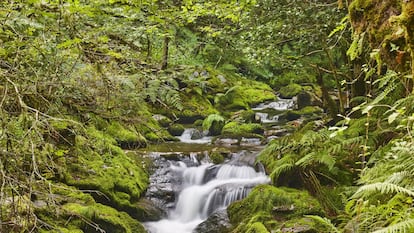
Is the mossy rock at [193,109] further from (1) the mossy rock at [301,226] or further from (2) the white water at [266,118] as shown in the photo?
Result: (1) the mossy rock at [301,226]

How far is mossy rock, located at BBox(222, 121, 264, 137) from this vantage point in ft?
33.3

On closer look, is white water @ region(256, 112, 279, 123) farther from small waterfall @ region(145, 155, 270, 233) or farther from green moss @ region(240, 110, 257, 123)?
small waterfall @ region(145, 155, 270, 233)

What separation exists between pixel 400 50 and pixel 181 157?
5.78 m

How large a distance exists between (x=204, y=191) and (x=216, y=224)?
111 cm

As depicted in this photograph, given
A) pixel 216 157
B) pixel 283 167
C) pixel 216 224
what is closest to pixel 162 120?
pixel 216 157

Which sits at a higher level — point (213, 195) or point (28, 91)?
point (28, 91)

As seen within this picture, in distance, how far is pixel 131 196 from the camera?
6.41m

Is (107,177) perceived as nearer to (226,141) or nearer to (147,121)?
(147,121)

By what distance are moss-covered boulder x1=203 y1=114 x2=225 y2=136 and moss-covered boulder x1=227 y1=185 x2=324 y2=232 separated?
429cm

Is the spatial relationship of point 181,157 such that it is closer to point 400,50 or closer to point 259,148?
point 259,148

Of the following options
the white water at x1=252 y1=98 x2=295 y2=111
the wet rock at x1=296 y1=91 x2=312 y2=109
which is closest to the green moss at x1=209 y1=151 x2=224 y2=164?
the white water at x1=252 y1=98 x2=295 y2=111

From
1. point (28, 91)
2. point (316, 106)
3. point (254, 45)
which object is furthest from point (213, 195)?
point (316, 106)

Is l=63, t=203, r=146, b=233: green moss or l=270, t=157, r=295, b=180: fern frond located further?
l=270, t=157, r=295, b=180: fern frond

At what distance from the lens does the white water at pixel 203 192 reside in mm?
6477
